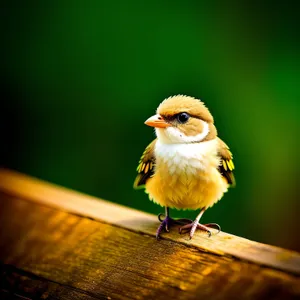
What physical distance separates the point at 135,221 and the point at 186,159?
21 cm

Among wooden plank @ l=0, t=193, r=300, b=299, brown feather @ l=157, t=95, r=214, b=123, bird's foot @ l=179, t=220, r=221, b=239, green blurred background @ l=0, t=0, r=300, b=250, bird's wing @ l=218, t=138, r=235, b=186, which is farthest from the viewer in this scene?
green blurred background @ l=0, t=0, r=300, b=250

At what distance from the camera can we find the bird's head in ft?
5.23

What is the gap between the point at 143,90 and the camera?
3.25m

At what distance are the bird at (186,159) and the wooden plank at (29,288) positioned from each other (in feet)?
0.92

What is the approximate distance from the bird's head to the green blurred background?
0.84 meters

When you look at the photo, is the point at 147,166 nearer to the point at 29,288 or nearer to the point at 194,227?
the point at 194,227

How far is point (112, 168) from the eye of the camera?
3275 millimetres

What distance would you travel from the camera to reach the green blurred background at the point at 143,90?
2.90 m

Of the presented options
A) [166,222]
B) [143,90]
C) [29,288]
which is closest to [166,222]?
[166,222]

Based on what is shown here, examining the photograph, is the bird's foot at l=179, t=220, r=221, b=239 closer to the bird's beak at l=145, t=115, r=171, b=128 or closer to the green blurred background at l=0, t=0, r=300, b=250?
the bird's beak at l=145, t=115, r=171, b=128

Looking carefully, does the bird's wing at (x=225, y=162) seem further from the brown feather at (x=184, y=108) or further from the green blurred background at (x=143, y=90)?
A: the green blurred background at (x=143, y=90)

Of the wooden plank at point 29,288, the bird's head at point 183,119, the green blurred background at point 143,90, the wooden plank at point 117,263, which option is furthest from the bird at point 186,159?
the green blurred background at point 143,90

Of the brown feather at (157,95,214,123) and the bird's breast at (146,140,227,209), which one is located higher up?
the brown feather at (157,95,214,123)

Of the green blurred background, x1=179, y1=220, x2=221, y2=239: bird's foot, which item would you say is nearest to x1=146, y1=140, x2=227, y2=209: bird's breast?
x1=179, y1=220, x2=221, y2=239: bird's foot
